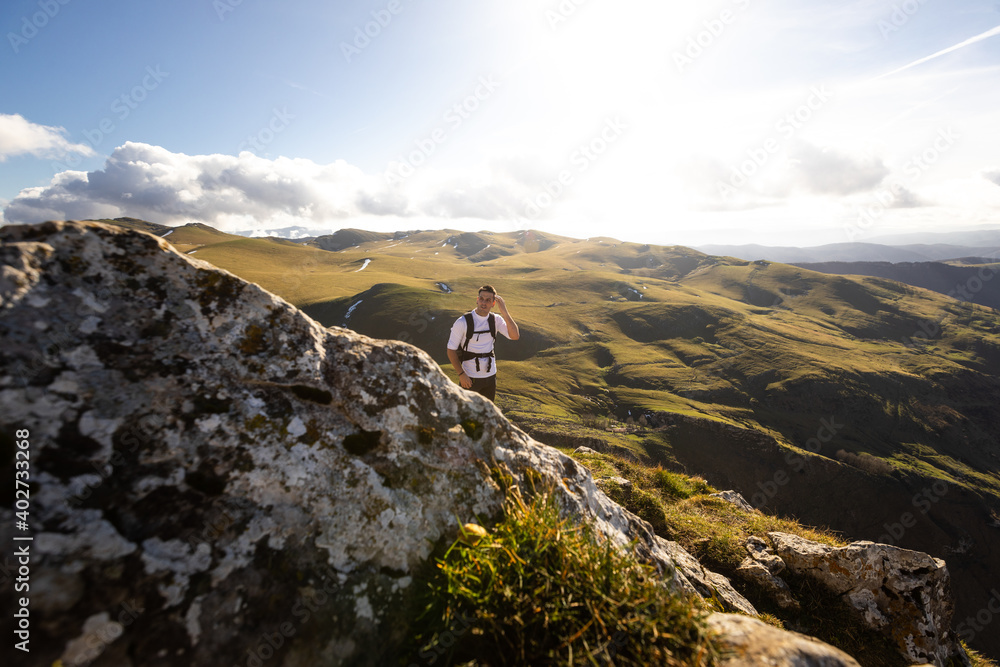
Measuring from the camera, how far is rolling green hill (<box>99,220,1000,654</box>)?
91.4 m

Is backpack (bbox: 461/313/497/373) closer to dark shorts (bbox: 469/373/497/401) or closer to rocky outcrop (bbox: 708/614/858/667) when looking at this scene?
dark shorts (bbox: 469/373/497/401)

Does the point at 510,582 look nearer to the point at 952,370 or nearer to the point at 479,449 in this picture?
the point at 479,449

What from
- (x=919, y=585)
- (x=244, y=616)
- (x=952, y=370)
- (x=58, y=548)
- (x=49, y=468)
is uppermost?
(x=49, y=468)

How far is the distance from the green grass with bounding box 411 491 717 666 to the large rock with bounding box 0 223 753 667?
1.68 ft

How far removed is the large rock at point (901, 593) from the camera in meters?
6.56

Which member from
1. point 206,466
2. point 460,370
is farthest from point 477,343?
point 206,466

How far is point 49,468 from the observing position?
322 centimetres

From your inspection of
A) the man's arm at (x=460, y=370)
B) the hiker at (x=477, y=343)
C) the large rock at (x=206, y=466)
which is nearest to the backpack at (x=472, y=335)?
the hiker at (x=477, y=343)

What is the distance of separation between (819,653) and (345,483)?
16.0 ft

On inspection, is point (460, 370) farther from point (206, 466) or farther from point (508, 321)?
point (206, 466)

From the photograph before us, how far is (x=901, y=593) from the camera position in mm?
6875

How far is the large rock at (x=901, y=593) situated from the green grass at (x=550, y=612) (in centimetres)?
601

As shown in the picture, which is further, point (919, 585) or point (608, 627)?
point (919, 585)

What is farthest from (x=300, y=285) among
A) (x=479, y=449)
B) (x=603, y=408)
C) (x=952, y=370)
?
(x=952, y=370)
